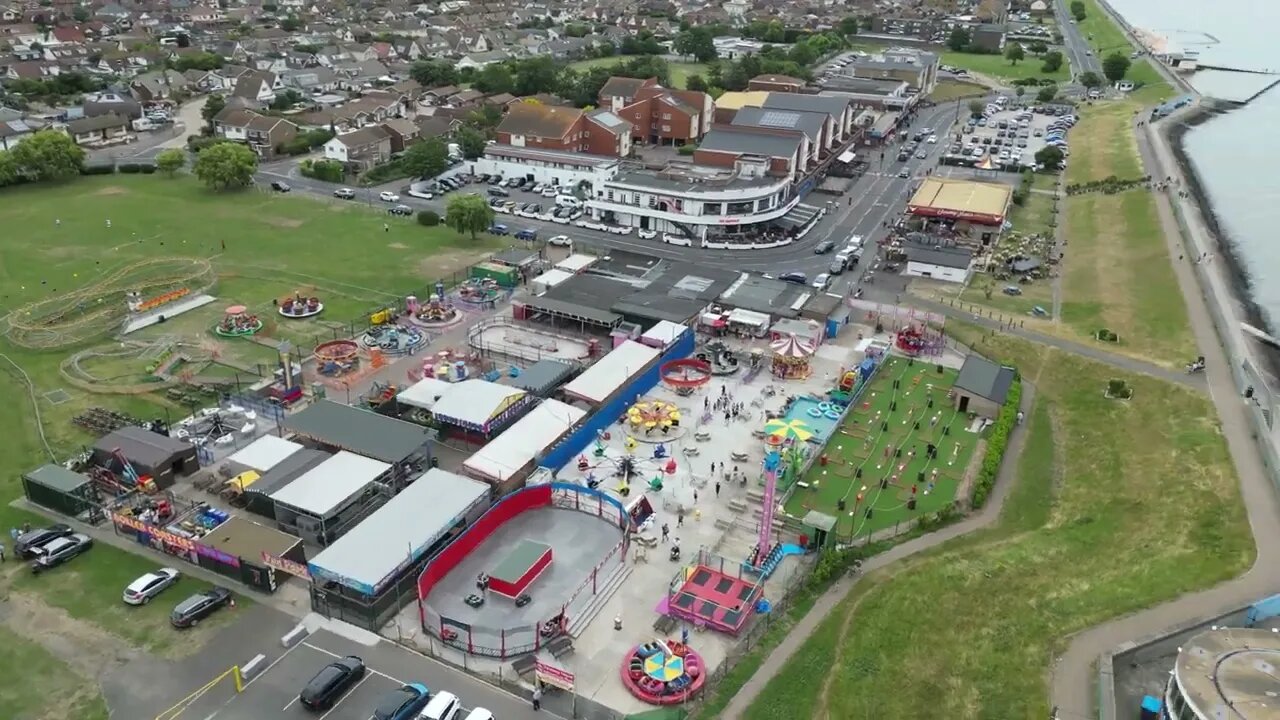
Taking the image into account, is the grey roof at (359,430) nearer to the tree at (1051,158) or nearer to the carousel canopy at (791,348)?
the carousel canopy at (791,348)

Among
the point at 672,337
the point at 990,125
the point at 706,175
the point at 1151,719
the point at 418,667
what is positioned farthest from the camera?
the point at 990,125

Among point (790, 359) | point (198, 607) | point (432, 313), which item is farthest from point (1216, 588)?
point (432, 313)

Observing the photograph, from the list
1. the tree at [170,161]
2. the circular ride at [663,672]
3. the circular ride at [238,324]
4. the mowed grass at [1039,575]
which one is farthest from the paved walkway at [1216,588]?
the tree at [170,161]

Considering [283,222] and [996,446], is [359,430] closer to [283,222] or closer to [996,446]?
[996,446]

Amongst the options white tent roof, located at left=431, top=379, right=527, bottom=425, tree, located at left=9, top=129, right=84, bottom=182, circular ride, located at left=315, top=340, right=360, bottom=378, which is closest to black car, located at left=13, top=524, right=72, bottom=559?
white tent roof, located at left=431, top=379, right=527, bottom=425

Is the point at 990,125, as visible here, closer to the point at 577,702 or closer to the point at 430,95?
the point at 430,95

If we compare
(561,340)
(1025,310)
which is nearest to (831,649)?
(561,340)

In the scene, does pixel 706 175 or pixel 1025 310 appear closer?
pixel 1025 310
